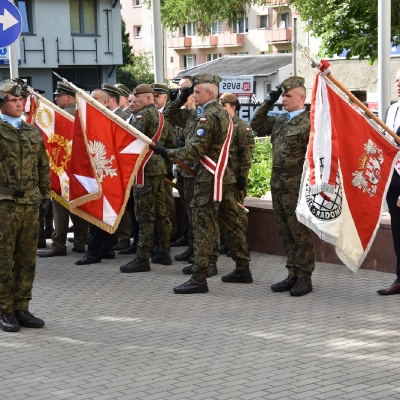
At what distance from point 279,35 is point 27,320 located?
6522 cm

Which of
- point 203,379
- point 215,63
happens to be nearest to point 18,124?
point 203,379

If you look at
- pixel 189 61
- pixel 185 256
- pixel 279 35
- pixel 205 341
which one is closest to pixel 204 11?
pixel 185 256

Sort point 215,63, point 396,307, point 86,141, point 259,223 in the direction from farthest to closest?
point 215,63 → point 259,223 → point 86,141 → point 396,307

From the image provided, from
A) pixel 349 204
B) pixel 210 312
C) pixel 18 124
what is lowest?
pixel 210 312

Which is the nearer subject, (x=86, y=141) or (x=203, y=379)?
(x=203, y=379)

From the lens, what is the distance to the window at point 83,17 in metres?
49.2

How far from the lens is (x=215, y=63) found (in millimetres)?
63812

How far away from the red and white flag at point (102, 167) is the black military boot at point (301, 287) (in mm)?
2146

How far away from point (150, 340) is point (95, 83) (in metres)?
43.9

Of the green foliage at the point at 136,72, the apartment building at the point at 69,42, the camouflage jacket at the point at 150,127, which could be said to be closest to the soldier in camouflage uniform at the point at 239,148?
the camouflage jacket at the point at 150,127

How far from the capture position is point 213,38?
7744 centimetres

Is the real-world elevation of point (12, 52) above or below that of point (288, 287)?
above

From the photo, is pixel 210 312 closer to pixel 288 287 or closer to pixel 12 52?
pixel 288 287

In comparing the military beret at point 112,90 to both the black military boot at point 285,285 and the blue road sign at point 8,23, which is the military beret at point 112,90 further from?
the black military boot at point 285,285
